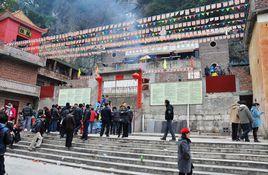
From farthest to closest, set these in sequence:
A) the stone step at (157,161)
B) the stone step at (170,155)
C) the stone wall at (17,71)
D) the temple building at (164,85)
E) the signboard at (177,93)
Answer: the stone wall at (17,71) < the signboard at (177,93) < the temple building at (164,85) < the stone step at (170,155) < the stone step at (157,161)

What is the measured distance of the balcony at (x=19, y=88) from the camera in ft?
68.9

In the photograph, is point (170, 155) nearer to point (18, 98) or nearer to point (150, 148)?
point (150, 148)

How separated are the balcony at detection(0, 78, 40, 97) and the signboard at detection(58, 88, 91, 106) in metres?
3.84

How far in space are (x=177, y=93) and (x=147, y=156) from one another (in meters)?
8.51

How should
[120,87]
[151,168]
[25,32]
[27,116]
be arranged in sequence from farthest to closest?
[25,32] < [120,87] < [27,116] < [151,168]

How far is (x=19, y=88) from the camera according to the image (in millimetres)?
22438

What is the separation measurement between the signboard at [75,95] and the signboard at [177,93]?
5.71 metres

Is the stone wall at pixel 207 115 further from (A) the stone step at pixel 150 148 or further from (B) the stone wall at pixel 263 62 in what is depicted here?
(A) the stone step at pixel 150 148

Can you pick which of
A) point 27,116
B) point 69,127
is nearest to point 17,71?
point 27,116

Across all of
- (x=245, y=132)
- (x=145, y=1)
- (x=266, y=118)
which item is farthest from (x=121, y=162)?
(x=145, y=1)

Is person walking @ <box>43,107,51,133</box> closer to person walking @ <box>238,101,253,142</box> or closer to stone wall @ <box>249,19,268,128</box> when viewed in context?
person walking @ <box>238,101,253,142</box>

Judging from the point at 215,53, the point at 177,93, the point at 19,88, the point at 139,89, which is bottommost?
the point at 177,93

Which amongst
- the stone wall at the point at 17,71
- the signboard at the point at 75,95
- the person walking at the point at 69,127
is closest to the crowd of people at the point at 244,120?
the person walking at the point at 69,127

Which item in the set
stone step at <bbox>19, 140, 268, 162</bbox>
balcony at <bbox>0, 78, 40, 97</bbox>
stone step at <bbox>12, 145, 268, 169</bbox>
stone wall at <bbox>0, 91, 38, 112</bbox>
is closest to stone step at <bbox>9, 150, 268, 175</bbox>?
stone step at <bbox>12, 145, 268, 169</bbox>
